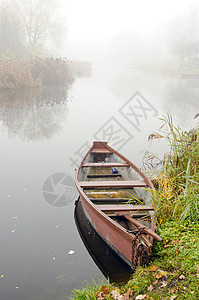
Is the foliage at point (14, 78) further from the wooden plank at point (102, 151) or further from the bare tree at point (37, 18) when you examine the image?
the bare tree at point (37, 18)

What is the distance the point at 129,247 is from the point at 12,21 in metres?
37.5

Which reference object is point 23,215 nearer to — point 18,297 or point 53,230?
point 53,230

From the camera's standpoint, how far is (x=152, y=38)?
380 feet

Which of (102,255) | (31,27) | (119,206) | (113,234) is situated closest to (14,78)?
(119,206)

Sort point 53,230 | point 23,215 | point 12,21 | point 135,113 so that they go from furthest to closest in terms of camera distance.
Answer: point 12,21
point 135,113
point 23,215
point 53,230

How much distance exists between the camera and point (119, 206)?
606 cm

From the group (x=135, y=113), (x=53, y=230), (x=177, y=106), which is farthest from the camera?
(x=177, y=106)

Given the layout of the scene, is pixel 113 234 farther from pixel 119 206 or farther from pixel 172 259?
pixel 172 259

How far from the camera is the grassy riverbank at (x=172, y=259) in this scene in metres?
3.95

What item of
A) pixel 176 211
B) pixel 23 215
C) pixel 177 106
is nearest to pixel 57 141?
pixel 23 215

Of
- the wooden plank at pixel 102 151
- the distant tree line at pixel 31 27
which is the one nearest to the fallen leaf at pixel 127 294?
the wooden plank at pixel 102 151

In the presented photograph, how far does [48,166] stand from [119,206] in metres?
4.43

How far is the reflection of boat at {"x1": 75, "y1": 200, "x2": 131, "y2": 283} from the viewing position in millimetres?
5170

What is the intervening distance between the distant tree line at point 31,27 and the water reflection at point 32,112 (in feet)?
57.6
